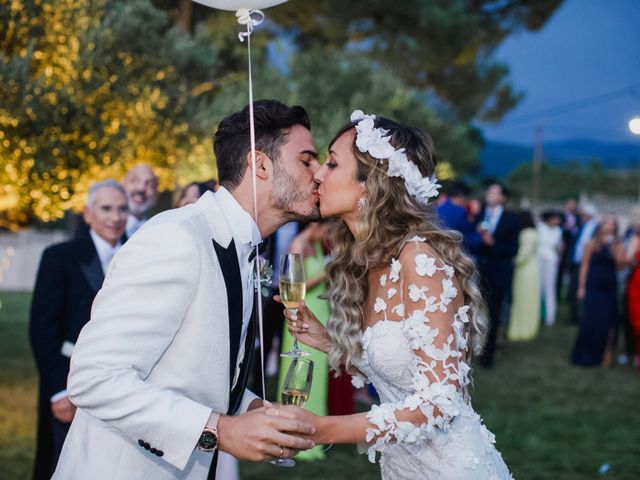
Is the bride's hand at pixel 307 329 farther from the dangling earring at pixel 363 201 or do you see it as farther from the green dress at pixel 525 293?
the green dress at pixel 525 293

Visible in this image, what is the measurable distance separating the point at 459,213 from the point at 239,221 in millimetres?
6756

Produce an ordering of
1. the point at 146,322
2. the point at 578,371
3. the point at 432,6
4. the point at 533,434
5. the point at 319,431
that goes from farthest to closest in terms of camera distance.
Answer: the point at 432,6 → the point at 578,371 → the point at 533,434 → the point at 319,431 → the point at 146,322

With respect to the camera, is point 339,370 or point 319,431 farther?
point 339,370

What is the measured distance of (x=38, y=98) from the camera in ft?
20.6

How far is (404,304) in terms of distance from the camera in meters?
2.76

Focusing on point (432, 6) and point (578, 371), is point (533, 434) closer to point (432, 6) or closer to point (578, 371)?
point (578, 371)

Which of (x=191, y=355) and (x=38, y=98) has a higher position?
(x=38, y=98)

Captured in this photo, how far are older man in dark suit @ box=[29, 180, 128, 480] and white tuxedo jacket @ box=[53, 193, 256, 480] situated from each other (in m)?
1.91

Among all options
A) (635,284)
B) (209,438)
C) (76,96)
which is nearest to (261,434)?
(209,438)

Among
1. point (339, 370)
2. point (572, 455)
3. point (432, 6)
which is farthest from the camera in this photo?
point (432, 6)

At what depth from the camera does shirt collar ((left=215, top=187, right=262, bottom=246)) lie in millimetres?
2473

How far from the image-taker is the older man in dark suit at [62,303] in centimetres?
419

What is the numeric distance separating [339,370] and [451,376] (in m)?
0.79

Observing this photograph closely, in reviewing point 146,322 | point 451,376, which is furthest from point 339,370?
point 146,322
